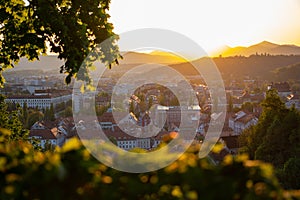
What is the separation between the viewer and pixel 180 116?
70.3 m

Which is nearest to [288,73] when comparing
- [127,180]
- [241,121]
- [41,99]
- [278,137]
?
[41,99]

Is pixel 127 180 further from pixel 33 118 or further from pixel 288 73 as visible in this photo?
pixel 288 73

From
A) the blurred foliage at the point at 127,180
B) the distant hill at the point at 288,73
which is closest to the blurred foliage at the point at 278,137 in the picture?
the blurred foliage at the point at 127,180

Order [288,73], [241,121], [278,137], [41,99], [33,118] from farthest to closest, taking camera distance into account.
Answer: [288,73] → [41,99] → [33,118] → [241,121] → [278,137]

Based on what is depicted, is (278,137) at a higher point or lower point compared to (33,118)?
higher

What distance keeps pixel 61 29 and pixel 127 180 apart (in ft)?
15.9

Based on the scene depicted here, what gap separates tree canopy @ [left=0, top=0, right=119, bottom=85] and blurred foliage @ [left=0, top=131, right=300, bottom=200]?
4.63 m

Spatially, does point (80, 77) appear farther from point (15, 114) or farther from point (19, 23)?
point (15, 114)

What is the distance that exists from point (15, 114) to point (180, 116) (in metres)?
59.5

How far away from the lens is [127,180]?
6.57ft

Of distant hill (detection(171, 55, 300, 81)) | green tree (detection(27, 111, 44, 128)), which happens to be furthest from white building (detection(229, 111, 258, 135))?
distant hill (detection(171, 55, 300, 81))

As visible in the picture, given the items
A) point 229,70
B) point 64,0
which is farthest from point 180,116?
point 229,70

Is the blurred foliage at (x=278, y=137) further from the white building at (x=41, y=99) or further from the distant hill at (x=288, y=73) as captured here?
the distant hill at (x=288, y=73)

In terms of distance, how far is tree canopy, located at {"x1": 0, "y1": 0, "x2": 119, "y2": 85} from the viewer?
660 cm
